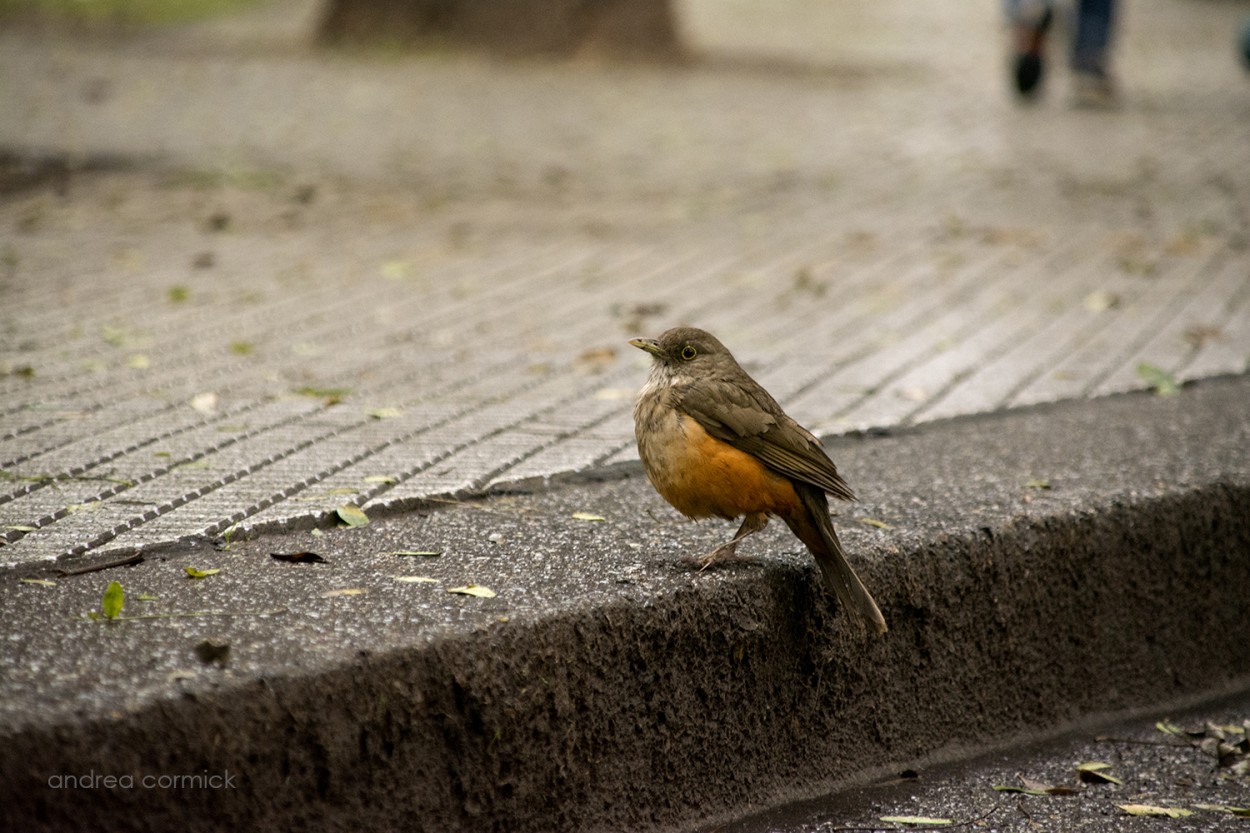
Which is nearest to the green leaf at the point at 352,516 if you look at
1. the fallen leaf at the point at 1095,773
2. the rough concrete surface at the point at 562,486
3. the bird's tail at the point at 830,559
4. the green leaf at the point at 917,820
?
the rough concrete surface at the point at 562,486

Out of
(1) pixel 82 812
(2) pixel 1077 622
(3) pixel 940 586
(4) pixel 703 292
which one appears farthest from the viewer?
(4) pixel 703 292

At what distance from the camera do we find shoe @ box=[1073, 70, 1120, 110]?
1542cm

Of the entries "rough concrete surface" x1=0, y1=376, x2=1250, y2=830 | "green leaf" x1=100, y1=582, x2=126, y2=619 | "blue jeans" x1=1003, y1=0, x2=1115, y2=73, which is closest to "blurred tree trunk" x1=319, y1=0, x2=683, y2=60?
"blue jeans" x1=1003, y1=0, x2=1115, y2=73

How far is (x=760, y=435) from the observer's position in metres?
3.70

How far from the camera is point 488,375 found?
609cm

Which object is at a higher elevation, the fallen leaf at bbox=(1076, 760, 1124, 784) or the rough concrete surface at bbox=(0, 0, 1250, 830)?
the rough concrete surface at bbox=(0, 0, 1250, 830)

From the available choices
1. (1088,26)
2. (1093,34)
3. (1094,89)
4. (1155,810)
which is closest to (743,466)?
(1155,810)

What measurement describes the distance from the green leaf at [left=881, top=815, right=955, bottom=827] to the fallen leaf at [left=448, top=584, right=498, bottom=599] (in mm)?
1168

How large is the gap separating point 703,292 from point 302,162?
16.5ft

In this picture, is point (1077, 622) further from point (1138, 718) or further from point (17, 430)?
point (17, 430)

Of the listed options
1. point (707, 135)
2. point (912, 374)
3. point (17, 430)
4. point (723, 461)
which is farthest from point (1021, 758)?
point (707, 135)

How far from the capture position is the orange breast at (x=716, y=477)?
3.67 metres

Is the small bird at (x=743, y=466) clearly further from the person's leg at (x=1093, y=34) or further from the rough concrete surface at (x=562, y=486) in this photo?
the person's leg at (x=1093, y=34)

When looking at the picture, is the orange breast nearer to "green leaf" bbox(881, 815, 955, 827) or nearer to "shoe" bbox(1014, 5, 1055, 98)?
"green leaf" bbox(881, 815, 955, 827)
